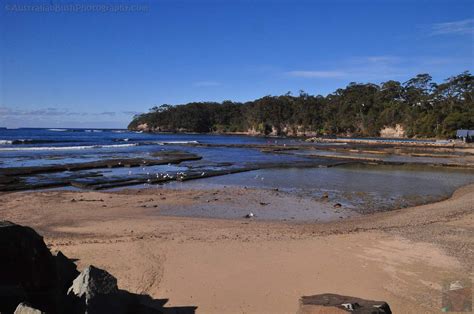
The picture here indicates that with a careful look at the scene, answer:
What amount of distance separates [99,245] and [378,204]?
13.3 meters

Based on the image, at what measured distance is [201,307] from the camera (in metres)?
6.80

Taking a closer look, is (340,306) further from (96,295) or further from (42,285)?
(42,285)

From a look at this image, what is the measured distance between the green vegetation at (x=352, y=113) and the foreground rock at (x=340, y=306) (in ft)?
312

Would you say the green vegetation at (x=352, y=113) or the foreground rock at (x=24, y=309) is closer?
the foreground rock at (x=24, y=309)

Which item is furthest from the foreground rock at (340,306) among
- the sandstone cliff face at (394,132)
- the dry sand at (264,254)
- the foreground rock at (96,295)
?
the sandstone cliff face at (394,132)

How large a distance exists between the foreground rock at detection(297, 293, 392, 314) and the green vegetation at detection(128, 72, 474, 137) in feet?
312

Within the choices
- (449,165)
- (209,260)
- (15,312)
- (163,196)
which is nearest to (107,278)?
(15,312)

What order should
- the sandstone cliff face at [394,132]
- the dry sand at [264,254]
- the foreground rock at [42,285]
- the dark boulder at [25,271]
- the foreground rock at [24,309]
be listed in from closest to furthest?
the foreground rock at [24,309]
the dark boulder at [25,271]
the foreground rock at [42,285]
the dry sand at [264,254]
the sandstone cliff face at [394,132]

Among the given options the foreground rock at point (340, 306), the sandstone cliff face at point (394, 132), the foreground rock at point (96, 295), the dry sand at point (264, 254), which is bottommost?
the dry sand at point (264, 254)

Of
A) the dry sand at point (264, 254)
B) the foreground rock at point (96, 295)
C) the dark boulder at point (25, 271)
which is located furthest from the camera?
the dry sand at point (264, 254)

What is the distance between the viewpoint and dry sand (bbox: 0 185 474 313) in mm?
7395

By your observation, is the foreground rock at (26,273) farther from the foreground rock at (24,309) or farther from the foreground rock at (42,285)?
the foreground rock at (24,309)

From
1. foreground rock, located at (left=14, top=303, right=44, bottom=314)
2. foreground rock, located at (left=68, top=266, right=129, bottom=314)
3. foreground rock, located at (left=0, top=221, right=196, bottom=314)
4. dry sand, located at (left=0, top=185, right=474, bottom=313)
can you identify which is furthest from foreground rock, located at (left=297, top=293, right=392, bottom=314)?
foreground rock, located at (left=14, top=303, right=44, bottom=314)

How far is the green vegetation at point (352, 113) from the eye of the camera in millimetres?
100875
